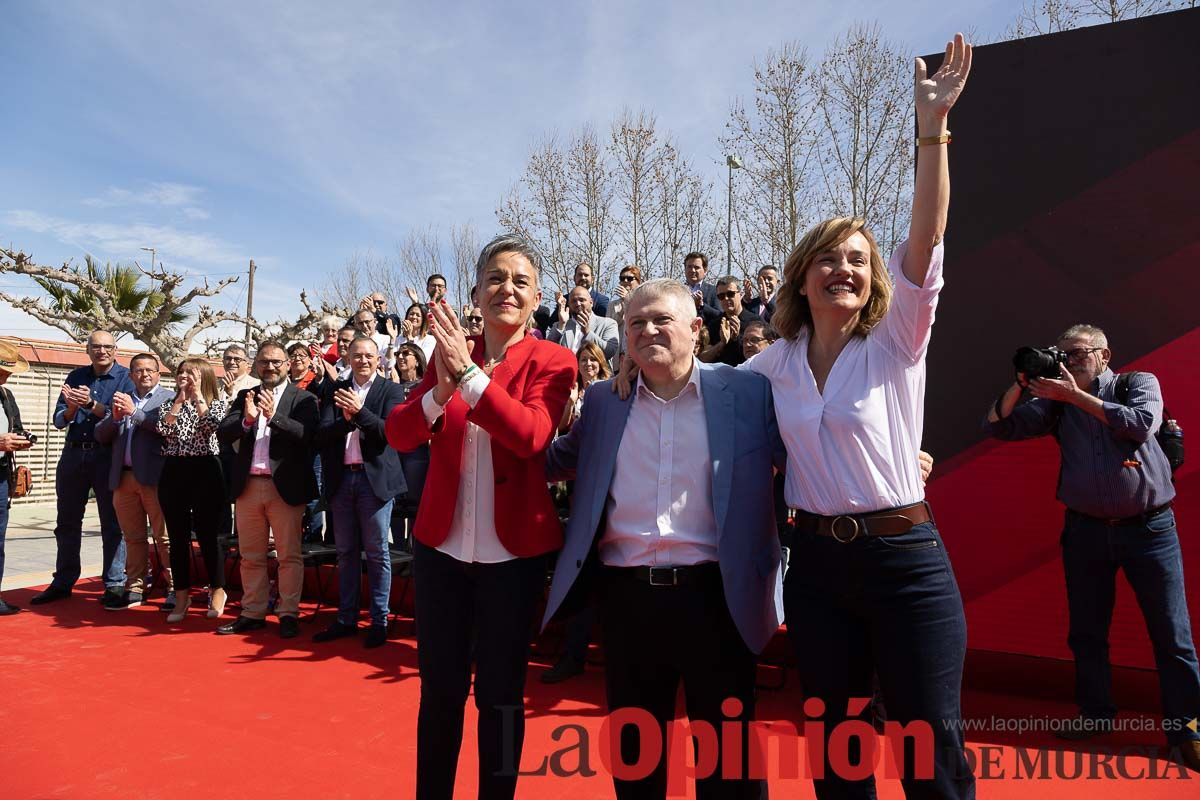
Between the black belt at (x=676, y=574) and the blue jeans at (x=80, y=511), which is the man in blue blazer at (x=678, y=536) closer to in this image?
the black belt at (x=676, y=574)

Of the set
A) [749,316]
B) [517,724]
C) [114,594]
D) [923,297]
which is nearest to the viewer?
[923,297]

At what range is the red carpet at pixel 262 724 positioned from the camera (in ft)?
9.59

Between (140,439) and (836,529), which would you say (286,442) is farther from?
(836,529)

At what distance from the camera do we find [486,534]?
2.10 m

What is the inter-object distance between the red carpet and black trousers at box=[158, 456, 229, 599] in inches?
24.2

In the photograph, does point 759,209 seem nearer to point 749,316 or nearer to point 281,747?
point 749,316

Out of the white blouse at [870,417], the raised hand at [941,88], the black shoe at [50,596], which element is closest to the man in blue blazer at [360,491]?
the black shoe at [50,596]

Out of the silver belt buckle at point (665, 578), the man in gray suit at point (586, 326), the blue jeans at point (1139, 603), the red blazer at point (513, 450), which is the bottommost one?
the blue jeans at point (1139, 603)

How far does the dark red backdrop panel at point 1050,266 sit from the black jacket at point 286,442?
170 inches

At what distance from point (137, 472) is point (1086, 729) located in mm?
6644

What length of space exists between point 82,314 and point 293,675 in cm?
1610

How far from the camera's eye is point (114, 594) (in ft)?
19.2

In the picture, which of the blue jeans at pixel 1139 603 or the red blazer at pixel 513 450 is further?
the blue jeans at pixel 1139 603

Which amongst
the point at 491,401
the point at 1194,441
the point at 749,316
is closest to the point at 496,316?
the point at 491,401
